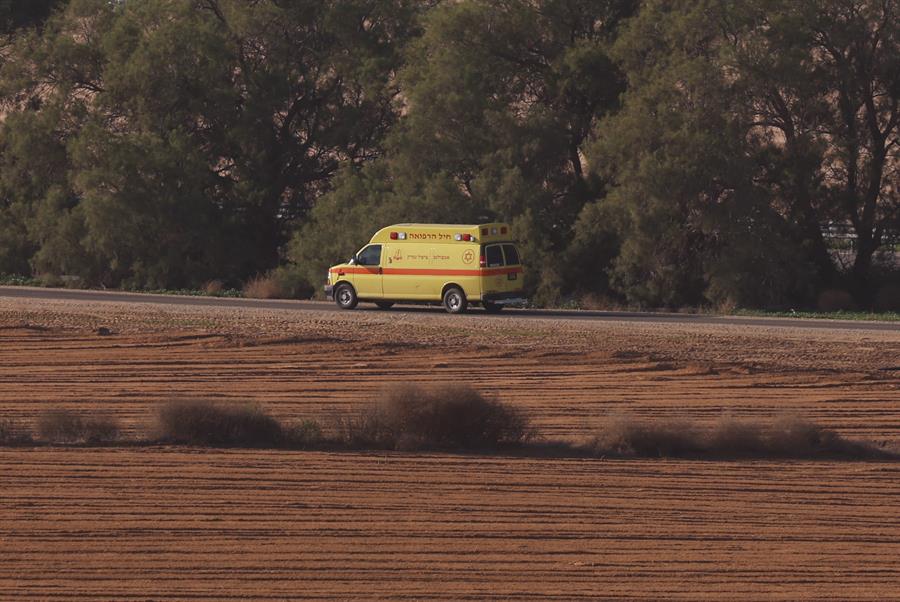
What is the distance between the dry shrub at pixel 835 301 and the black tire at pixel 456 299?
10800mm

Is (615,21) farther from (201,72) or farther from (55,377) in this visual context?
(55,377)

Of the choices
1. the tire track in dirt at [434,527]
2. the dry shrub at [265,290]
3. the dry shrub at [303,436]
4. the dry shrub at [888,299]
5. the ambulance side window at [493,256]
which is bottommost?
the tire track in dirt at [434,527]

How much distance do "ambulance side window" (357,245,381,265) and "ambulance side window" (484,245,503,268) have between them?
2.82 m

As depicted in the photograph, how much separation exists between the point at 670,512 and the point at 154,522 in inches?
215

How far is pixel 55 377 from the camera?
2611 cm

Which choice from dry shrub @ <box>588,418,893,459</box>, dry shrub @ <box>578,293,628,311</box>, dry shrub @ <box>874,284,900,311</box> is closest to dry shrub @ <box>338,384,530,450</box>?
dry shrub @ <box>588,418,893,459</box>

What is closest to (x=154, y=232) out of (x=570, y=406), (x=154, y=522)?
(x=570, y=406)

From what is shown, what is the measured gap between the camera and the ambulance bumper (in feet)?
118

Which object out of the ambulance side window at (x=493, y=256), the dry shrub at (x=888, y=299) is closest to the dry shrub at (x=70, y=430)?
the ambulance side window at (x=493, y=256)

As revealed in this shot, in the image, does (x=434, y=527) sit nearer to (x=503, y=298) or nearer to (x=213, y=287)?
(x=503, y=298)

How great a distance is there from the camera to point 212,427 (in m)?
20.3

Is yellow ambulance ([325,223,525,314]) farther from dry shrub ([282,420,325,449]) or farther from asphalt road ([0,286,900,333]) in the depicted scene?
dry shrub ([282,420,325,449])

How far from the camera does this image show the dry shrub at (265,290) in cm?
4488

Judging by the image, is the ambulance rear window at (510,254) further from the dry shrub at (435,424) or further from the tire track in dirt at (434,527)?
the tire track in dirt at (434,527)
